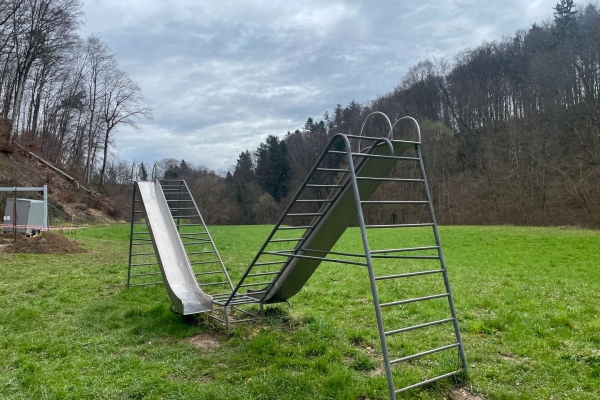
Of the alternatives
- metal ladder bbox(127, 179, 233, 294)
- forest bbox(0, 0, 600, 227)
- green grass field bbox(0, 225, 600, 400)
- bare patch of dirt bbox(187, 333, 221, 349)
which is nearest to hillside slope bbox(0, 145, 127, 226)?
forest bbox(0, 0, 600, 227)

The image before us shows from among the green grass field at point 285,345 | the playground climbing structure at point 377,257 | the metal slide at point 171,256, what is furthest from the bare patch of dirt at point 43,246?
the playground climbing structure at point 377,257

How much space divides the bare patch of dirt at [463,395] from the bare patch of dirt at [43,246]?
14060 mm

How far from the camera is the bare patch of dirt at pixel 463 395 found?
Answer: 3406mm

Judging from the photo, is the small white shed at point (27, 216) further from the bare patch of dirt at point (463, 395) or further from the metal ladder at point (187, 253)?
the bare patch of dirt at point (463, 395)

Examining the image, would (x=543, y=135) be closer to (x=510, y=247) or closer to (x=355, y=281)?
(x=510, y=247)

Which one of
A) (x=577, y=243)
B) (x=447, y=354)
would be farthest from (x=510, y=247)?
(x=447, y=354)

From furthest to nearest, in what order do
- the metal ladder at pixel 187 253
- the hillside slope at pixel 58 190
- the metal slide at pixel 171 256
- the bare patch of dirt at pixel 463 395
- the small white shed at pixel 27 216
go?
the hillside slope at pixel 58 190 < the small white shed at pixel 27 216 < the metal ladder at pixel 187 253 < the metal slide at pixel 171 256 < the bare patch of dirt at pixel 463 395

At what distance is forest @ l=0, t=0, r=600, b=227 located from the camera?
2905 cm

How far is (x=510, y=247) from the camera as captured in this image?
16.0 m

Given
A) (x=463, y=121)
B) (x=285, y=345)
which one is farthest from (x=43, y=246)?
(x=463, y=121)

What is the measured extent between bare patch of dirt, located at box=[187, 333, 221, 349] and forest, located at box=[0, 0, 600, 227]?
26.2 m

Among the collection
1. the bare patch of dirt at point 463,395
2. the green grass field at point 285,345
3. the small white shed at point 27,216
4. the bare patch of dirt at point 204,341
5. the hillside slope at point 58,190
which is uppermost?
the hillside slope at point 58,190

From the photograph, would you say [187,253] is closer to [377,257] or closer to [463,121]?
[377,257]

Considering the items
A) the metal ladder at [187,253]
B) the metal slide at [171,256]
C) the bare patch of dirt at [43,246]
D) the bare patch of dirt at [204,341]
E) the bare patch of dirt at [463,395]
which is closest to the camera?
the bare patch of dirt at [463,395]
